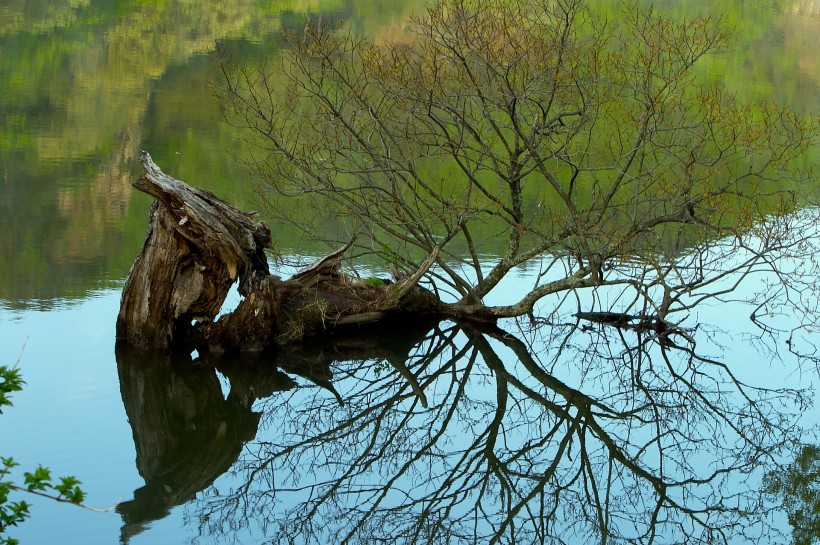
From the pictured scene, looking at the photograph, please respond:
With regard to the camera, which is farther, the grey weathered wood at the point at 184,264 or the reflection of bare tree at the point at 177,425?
the grey weathered wood at the point at 184,264

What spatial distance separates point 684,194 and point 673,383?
196cm

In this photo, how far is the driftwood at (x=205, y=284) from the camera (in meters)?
9.56

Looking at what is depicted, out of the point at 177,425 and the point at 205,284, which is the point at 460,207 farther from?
the point at 177,425

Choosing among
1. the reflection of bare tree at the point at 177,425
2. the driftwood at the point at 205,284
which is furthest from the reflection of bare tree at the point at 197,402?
the driftwood at the point at 205,284

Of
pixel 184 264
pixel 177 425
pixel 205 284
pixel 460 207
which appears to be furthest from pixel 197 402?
pixel 460 207

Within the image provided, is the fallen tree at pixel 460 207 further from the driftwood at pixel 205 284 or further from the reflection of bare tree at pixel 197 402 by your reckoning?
the reflection of bare tree at pixel 197 402

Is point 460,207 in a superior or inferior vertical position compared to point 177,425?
superior

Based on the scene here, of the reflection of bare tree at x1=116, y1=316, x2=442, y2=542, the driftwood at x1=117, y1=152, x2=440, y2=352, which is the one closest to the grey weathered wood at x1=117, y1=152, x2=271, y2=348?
the driftwood at x1=117, y1=152, x2=440, y2=352

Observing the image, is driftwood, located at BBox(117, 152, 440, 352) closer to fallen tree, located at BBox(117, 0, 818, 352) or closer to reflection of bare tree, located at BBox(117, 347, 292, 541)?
fallen tree, located at BBox(117, 0, 818, 352)

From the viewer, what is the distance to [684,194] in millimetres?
11039

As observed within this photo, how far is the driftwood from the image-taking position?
31.4 ft

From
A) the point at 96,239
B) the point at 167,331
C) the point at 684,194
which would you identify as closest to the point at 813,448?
the point at 684,194

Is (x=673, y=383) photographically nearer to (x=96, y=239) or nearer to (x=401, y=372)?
(x=401, y=372)

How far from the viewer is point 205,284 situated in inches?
391
